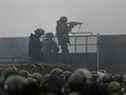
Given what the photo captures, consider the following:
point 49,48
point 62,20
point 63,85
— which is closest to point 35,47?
point 49,48

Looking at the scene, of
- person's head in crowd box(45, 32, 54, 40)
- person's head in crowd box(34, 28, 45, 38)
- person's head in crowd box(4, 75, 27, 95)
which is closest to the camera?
person's head in crowd box(4, 75, 27, 95)

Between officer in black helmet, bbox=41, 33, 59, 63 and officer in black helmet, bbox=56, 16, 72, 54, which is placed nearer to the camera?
officer in black helmet, bbox=56, 16, 72, 54

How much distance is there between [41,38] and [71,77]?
5.78ft

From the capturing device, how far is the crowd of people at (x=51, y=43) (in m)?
2.84

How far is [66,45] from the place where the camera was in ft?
10.0

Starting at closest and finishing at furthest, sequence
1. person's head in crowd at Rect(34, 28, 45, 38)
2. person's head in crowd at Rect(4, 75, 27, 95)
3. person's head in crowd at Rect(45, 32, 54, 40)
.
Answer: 1. person's head in crowd at Rect(4, 75, 27, 95)
2. person's head in crowd at Rect(34, 28, 45, 38)
3. person's head in crowd at Rect(45, 32, 54, 40)

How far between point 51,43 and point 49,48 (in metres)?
0.05

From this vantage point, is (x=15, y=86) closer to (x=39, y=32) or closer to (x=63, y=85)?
(x=63, y=85)

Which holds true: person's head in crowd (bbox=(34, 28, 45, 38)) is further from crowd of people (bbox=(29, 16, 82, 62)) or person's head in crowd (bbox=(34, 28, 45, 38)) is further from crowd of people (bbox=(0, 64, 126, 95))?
crowd of people (bbox=(0, 64, 126, 95))

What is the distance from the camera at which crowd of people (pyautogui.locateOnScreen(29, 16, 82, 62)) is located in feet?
9.31

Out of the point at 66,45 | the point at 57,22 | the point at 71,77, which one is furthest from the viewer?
the point at 66,45

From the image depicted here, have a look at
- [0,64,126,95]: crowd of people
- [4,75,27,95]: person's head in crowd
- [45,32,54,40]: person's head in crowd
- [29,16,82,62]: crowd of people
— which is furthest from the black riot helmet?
[4,75,27,95]: person's head in crowd

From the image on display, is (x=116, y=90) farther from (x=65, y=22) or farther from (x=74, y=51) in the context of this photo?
(x=74, y=51)

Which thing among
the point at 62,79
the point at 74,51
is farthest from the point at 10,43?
the point at 62,79
